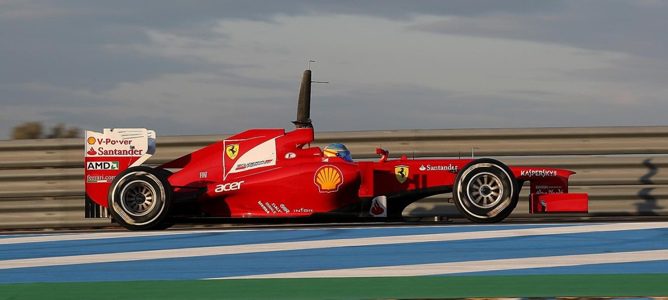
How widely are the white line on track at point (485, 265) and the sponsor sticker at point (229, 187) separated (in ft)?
11.4

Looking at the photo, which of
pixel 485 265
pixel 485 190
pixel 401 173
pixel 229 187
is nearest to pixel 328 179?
pixel 401 173

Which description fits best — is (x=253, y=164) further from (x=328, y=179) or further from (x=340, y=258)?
(x=340, y=258)

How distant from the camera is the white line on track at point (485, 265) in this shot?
6.12 metres

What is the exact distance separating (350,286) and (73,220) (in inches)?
263

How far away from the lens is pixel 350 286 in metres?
5.71

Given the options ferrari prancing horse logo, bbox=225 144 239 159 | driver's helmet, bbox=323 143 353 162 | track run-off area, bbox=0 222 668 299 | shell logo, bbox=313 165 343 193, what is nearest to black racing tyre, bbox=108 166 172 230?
ferrari prancing horse logo, bbox=225 144 239 159

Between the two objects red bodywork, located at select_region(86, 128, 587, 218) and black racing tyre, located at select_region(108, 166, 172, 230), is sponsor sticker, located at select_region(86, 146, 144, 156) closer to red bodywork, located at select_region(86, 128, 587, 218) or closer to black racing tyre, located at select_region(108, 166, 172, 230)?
red bodywork, located at select_region(86, 128, 587, 218)

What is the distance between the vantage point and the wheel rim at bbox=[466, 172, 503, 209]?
9.29 m

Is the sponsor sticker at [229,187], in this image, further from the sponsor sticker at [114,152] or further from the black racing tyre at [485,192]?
the black racing tyre at [485,192]

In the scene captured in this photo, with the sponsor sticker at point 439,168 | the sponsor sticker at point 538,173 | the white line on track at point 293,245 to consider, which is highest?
the sponsor sticker at point 439,168

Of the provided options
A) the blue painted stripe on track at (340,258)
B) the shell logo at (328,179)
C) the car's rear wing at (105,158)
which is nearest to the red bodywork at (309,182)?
the shell logo at (328,179)

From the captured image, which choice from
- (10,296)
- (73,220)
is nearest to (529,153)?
(73,220)

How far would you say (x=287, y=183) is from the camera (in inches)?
375

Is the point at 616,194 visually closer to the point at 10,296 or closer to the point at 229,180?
the point at 229,180
